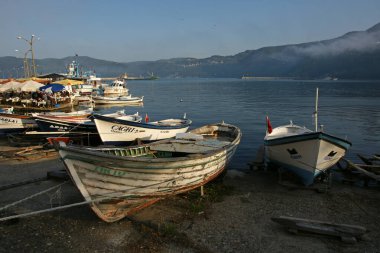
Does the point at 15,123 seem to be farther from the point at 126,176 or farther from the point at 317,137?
the point at 317,137

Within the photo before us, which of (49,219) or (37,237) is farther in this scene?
(49,219)

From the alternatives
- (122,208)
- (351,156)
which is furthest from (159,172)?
(351,156)

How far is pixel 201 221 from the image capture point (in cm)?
1021

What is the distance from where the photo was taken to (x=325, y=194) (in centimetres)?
1298

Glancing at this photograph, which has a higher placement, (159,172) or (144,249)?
(159,172)

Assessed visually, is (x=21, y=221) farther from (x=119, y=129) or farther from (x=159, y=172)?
(x=119, y=129)

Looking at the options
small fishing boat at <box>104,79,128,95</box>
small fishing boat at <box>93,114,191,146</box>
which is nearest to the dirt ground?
small fishing boat at <box>93,114,191,146</box>

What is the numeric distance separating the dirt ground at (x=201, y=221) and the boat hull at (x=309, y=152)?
0.97 m

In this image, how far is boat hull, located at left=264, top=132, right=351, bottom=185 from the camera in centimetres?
1258

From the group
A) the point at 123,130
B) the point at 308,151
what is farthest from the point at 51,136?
the point at 308,151

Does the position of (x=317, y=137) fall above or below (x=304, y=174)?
above

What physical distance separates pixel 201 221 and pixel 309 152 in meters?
5.96

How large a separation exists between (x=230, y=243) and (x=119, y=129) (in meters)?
12.1

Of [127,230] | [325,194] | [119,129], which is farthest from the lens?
[119,129]
